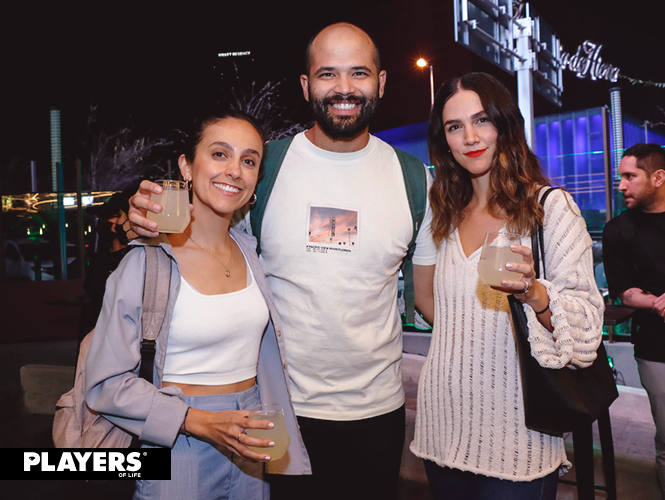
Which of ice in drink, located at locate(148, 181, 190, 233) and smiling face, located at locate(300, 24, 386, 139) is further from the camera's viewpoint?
smiling face, located at locate(300, 24, 386, 139)

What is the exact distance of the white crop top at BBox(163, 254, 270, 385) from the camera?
1.54 meters

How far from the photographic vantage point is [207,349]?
5.16 ft

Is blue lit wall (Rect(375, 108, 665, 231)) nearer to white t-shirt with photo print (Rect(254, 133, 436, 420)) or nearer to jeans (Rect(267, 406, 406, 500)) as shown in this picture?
white t-shirt with photo print (Rect(254, 133, 436, 420))

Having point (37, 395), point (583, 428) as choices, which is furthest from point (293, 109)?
point (583, 428)

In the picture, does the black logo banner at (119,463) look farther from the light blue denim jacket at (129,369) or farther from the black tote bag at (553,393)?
the black tote bag at (553,393)

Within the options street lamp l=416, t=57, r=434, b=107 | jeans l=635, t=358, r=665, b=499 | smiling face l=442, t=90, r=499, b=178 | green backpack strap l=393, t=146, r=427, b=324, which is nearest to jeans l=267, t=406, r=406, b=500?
green backpack strap l=393, t=146, r=427, b=324

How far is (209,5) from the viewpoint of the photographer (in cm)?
824

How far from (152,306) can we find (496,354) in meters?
1.08

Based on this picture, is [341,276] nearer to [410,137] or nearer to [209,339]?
[209,339]

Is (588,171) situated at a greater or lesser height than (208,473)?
greater

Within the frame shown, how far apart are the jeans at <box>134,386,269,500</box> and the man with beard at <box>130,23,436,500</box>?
1.08ft

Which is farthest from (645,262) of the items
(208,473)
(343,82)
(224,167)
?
(208,473)

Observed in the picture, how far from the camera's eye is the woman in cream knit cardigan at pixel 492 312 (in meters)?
1.50

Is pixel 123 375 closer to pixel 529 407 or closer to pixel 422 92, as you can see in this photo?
pixel 529 407
